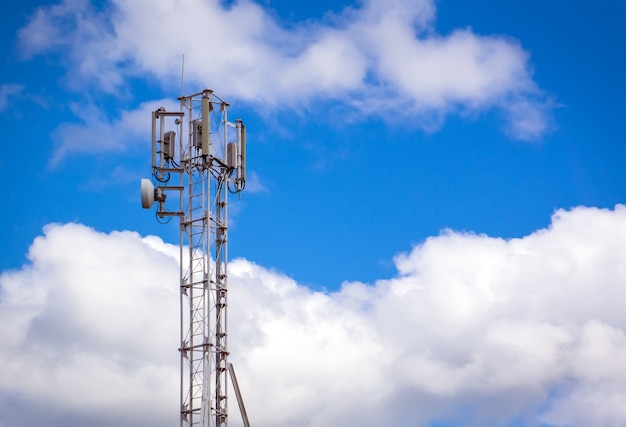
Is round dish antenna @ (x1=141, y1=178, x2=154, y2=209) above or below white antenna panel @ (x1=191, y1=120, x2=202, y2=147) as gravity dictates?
below

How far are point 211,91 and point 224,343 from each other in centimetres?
1289

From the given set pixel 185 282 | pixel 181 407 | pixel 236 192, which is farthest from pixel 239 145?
pixel 181 407

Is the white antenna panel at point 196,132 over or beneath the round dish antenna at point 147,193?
over

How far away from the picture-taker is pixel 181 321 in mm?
84562

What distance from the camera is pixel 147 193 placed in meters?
85.8

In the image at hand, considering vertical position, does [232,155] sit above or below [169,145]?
below

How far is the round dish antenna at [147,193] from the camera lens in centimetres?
8569

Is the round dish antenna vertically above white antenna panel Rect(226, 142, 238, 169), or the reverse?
white antenna panel Rect(226, 142, 238, 169)

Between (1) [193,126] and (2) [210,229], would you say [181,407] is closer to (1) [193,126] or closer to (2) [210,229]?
(2) [210,229]

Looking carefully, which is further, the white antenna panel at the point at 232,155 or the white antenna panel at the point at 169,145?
the white antenna panel at the point at 232,155

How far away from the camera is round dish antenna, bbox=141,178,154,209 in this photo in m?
85.7

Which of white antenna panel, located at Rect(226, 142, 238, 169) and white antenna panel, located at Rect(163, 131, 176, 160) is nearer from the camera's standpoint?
white antenna panel, located at Rect(163, 131, 176, 160)

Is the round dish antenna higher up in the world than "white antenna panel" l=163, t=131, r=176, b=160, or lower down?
lower down

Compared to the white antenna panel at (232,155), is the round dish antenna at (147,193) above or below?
below
